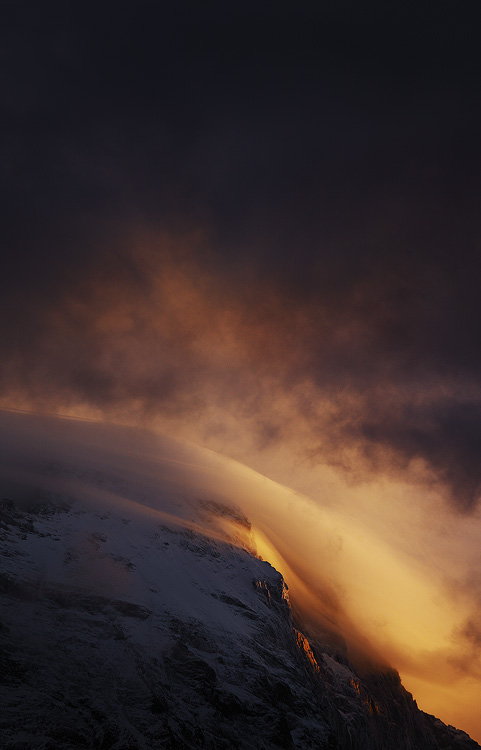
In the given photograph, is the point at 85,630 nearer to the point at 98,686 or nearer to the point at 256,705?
the point at 98,686

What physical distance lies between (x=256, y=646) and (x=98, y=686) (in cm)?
6796

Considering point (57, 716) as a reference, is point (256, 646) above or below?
above

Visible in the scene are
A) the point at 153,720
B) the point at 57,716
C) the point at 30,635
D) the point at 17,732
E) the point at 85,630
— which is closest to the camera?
the point at 17,732

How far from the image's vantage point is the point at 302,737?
15462 cm

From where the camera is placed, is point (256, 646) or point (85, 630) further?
point (256, 646)

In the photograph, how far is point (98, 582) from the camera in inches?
7037

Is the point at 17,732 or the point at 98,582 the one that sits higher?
the point at 98,582

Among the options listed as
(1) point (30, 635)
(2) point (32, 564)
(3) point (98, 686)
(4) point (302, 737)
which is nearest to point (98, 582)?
(2) point (32, 564)

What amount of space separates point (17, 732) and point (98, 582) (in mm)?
66400

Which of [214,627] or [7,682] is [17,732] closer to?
[7,682]

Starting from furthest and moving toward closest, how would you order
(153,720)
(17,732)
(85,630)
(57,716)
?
(85,630), (153,720), (57,716), (17,732)

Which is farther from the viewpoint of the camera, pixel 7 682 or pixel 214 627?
pixel 214 627

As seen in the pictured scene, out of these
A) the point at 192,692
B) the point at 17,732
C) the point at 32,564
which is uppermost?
the point at 32,564

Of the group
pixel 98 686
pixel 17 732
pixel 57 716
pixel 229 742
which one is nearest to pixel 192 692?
pixel 229 742
